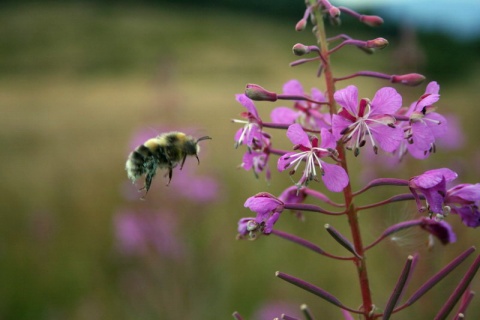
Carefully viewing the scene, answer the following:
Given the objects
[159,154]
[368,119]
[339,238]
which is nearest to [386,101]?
[368,119]

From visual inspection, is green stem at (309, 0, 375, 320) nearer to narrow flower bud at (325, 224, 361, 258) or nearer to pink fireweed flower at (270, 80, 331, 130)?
A: narrow flower bud at (325, 224, 361, 258)

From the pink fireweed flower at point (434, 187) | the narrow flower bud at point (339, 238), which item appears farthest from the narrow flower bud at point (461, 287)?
the narrow flower bud at point (339, 238)

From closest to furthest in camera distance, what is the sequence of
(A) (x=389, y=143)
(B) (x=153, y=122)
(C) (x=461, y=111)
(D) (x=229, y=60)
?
(A) (x=389, y=143) → (B) (x=153, y=122) → (C) (x=461, y=111) → (D) (x=229, y=60)

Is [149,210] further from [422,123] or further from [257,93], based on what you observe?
[422,123]

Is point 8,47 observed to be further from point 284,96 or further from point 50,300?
point 284,96

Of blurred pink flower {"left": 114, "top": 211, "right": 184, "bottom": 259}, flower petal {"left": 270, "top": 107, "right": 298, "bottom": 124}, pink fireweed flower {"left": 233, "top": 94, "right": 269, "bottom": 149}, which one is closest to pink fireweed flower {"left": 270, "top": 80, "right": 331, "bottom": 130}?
flower petal {"left": 270, "top": 107, "right": 298, "bottom": 124}

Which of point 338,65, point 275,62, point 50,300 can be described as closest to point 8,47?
point 275,62

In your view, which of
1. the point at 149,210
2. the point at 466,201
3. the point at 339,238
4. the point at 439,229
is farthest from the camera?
the point at 149,210
